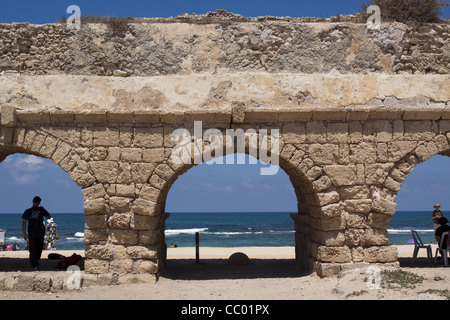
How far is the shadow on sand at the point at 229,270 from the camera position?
28.5 ft

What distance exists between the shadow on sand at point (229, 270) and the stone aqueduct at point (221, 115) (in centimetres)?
104

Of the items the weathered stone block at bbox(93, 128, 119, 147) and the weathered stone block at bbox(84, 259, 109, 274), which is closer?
the weathered stone block at bbox(84, 259, 109, 274)

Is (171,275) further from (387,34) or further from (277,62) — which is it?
(387,34)

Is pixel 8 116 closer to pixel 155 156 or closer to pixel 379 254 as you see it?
pixel 155 156

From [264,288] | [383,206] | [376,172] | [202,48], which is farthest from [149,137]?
[383,206]

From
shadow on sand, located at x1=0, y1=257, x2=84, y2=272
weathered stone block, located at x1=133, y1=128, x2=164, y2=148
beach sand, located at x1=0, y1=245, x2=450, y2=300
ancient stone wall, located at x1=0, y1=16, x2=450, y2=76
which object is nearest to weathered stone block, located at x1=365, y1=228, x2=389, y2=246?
beach sand, located at x1=0, y1=245, x2=450, y2=300

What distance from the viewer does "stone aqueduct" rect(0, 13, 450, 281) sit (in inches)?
299

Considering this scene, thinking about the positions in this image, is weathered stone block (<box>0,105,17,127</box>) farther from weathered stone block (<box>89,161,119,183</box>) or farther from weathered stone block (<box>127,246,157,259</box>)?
weathered stone block (<box>127,246,157,259</box>)

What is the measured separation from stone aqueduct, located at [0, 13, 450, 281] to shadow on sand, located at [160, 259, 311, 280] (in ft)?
3.40

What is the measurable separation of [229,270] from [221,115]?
3.56 meters

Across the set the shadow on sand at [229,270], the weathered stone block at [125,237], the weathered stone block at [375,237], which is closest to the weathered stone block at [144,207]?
the weathered stone block at [125,237]

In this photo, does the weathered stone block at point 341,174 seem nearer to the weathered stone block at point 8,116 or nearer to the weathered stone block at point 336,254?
the weathered stone block at point 336,254

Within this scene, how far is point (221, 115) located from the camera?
25.0 feet

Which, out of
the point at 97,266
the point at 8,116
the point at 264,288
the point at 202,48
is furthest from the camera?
the point at 202,48
